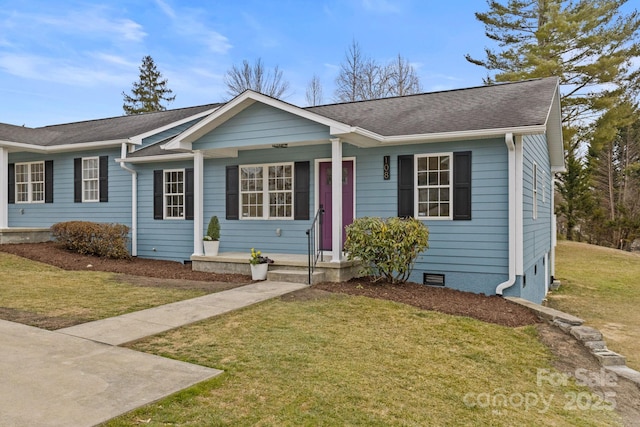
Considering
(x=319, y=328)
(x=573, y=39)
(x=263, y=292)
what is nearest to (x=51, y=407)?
(x=319, y=328)

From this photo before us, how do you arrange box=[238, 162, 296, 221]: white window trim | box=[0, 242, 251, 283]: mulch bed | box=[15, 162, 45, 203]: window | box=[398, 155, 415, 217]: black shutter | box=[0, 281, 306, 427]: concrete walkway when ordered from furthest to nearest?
box=[15, 162, 45, 203]: window < box=[238, 162, 296, 221]: white window trim < box=[0, 242, 251, 283]: mulch bed < box=[398, 155, 415, 217]: black shutter < box=[0, 281, 306, 427]: concrete walkway

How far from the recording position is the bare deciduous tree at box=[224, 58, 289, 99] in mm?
28156

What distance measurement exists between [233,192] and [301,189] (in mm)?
1809

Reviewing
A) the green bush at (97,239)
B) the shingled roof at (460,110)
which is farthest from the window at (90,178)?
the shingled roof at (460,110)

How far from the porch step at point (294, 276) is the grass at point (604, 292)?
4.58 meters

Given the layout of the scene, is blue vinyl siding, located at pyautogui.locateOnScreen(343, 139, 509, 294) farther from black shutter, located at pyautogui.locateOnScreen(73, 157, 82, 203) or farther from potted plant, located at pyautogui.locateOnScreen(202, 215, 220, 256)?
black shutter, located at pyautogui.locateOnScreen(73, 157, 82, 203)

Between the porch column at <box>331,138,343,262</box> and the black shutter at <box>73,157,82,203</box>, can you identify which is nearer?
the porch column at <box>331,138,343,262</box>

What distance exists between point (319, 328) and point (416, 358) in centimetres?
126

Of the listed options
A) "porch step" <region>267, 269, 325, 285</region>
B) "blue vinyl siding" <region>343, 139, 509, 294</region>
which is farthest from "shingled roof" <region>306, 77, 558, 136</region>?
"porch step" <region>267, 269, 325, 285</region>

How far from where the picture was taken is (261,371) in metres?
3.72

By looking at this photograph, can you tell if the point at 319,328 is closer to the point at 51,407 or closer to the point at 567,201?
the point at 51,407

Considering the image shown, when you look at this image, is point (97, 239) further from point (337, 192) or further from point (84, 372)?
point (84, 372)

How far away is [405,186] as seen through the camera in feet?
27.6

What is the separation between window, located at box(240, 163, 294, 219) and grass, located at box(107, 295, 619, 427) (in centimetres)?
422
